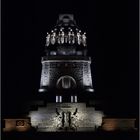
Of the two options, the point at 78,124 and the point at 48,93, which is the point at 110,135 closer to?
the point at 78,124

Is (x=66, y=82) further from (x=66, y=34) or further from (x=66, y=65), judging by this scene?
(x=66, y=34)

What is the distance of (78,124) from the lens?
229 ft

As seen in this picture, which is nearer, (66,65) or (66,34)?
(66,65)

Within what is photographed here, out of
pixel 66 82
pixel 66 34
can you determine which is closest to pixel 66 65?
pixel 66 82

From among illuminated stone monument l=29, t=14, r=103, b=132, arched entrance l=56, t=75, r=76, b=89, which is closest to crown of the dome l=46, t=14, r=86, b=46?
illuminated stone monument l=29, t=14, r=103, b=132

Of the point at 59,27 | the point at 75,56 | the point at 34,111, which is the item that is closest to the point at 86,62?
the point at 75,56

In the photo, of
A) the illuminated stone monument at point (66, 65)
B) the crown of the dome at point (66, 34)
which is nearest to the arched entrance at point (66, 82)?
the illuminated stone monument at point (66, 65)

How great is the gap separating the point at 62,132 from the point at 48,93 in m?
10.6

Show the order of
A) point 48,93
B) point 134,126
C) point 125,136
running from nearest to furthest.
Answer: point 125,136
point 134,126
point 48,93

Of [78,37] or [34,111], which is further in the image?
[78,37]

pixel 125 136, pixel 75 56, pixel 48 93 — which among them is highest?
pixel 75 56

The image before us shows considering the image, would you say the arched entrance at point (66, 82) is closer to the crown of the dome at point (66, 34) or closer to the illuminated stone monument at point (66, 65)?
the illuminated stone monument at point (66, 65)

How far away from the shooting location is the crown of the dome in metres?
76.8

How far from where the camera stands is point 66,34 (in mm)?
76812
